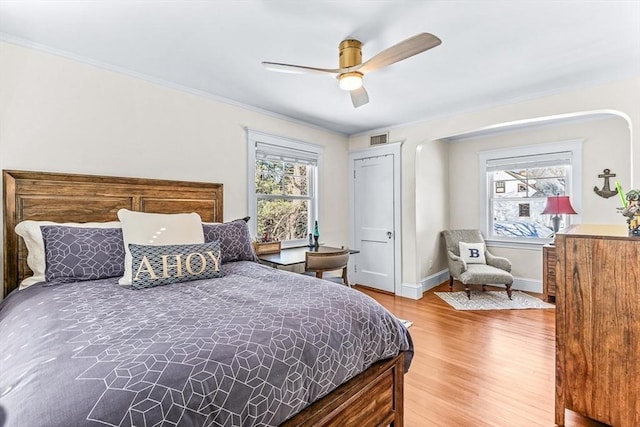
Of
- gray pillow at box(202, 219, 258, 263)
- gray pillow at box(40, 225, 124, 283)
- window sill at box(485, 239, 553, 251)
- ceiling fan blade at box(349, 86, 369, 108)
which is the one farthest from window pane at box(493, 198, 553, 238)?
gray pillow at box(40, 225, 124, 283)

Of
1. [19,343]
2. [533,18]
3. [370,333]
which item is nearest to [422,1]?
[533,18]

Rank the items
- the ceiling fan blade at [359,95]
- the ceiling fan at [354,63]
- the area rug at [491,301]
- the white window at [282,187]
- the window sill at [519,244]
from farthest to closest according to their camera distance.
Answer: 1. the window sill at [519,244]
2. the area rug at [491,301]
3. the white window at [282,187]
4. the ceiling fan blade at [359,95]
5. the ceiling fan at [354,63]

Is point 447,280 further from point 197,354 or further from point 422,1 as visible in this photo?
point 197,354

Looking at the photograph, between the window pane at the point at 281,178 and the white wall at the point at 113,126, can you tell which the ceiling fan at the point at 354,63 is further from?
the window pane at the point at 281,178

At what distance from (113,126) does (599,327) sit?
370cm

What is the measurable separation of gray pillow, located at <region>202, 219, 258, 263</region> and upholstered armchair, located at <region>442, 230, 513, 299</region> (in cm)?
314

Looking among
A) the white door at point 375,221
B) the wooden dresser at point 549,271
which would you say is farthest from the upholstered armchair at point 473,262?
the white door at point 375,221

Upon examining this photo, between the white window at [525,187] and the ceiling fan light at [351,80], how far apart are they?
3.62m

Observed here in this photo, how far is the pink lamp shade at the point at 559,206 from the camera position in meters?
3.94

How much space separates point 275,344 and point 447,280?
4825 millimetres

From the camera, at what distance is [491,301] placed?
13.2 feet

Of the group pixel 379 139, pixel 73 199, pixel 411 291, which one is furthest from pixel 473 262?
pixel 73 199

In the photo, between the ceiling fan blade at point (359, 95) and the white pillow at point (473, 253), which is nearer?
the ceiling fan blade at point (359, 95)

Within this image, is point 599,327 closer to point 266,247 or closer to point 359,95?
point 359,95
